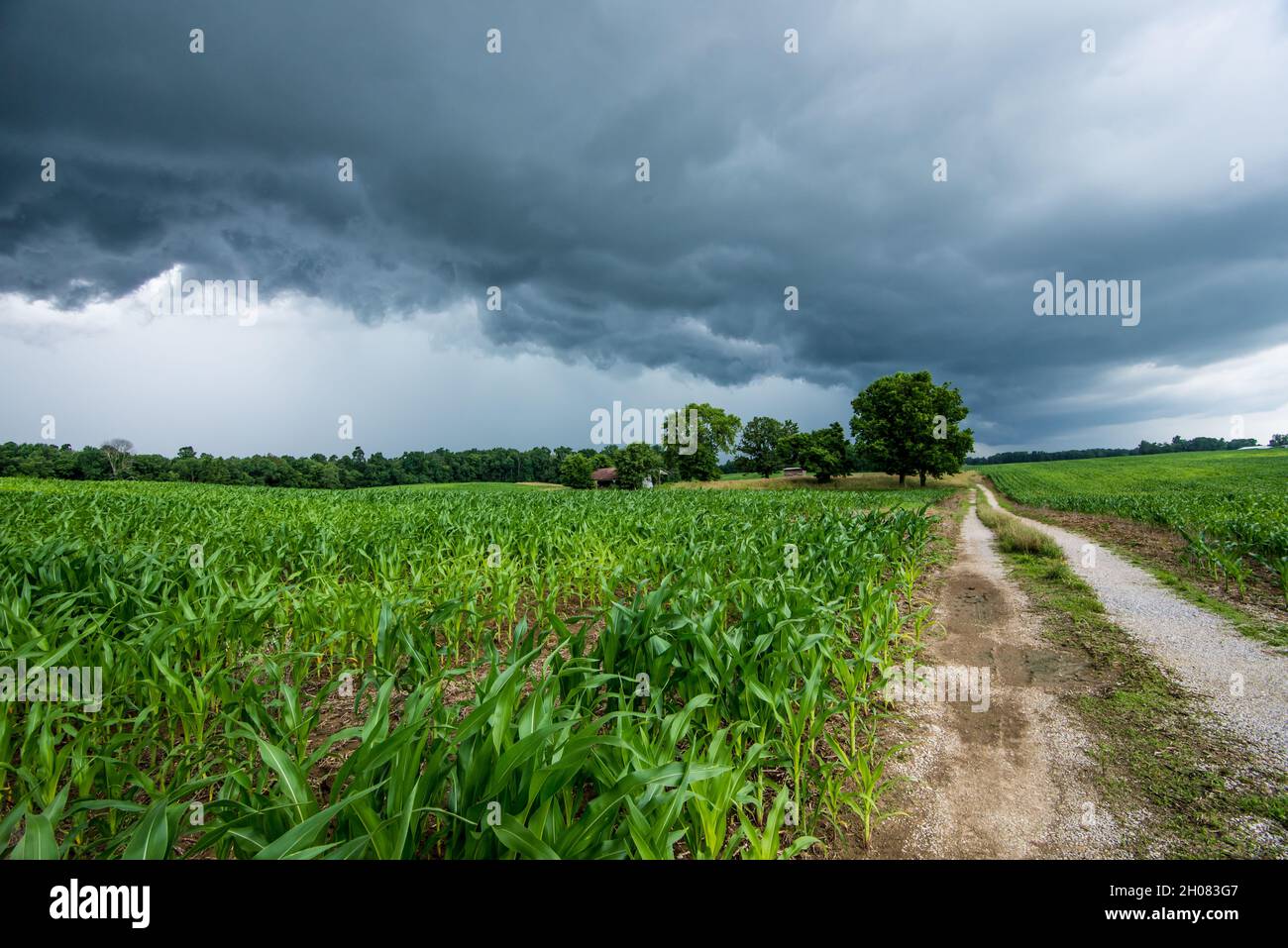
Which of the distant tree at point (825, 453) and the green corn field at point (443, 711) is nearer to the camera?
the green corn field at point (443, 711)

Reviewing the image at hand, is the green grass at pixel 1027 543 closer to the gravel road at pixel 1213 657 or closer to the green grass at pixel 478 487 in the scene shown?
the gravel road at pixel 1213 657

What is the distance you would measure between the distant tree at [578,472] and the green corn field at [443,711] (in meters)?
82.3

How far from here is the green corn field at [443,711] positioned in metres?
1.89

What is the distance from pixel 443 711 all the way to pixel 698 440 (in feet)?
245

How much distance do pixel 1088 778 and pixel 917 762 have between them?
972 millimetres

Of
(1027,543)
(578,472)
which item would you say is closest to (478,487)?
(578,472)

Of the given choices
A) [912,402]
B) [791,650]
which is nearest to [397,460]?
[912,402]

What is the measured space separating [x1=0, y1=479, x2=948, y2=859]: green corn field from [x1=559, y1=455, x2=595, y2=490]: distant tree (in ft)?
270

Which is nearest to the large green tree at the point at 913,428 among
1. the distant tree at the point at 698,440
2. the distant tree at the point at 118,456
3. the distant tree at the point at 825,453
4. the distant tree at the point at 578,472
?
the distant tree at the point at 825,453

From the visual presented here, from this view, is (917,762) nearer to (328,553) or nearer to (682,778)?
(682,778)

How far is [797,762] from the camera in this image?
10.1 feet

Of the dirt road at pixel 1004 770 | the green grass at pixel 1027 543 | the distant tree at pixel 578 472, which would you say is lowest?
the dirt road at pixel 1004 770

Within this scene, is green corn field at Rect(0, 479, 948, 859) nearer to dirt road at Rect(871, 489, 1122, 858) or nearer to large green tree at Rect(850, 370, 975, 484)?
dirt road at Rect(871, 489, 1122, 858)

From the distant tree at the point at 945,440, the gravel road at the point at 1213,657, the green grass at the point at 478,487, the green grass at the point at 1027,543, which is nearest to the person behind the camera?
the gravel road at the point at 1213,657
